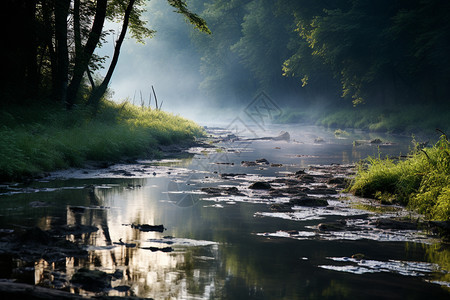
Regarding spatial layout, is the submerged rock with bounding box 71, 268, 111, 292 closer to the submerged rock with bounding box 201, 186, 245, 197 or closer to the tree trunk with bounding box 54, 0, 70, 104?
Result: the submerged rock with bounding box 201, 186, 245, 197

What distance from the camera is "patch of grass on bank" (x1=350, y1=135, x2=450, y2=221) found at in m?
8.49

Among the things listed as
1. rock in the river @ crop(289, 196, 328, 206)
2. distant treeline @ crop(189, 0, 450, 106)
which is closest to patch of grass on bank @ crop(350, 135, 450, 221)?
rock in the river @ crop(289, 196, 328, 206)

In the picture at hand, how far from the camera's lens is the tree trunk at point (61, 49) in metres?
17.0

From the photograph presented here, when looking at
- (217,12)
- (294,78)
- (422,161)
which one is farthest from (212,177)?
(217,12)

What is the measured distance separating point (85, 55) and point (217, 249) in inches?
517

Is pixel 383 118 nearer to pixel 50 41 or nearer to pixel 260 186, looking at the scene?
pixel 50 41

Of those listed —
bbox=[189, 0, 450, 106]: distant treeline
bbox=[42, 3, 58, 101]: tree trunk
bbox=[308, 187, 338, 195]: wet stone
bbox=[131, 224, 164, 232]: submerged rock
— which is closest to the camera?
bbox=[131, 224, 164, 232]: submerged rock

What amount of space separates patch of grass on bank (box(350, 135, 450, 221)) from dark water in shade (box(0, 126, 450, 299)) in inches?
36.2

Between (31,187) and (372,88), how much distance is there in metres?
34.8

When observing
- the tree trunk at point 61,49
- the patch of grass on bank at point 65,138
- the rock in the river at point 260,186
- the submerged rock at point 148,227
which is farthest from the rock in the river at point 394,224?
the tree trunk at point 61,49

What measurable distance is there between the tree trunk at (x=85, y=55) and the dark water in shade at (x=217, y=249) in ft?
24.3

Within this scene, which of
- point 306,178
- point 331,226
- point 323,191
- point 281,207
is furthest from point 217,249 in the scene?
point 306,178

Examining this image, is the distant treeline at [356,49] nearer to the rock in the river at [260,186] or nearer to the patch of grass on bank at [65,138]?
the patch of grass on bank at [65,138]

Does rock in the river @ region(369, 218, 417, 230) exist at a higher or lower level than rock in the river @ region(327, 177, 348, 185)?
lower
